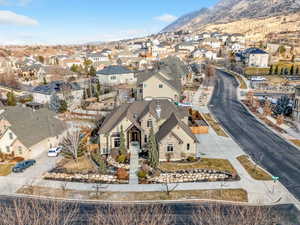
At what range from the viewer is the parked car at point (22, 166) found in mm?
32031

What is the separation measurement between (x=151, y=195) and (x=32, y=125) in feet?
84.5

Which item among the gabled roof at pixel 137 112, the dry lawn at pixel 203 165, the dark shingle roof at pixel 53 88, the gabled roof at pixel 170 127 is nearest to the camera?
the dry lawn at pixel 203 165

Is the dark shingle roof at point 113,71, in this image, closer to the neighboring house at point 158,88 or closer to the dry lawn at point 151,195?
the neighboring house at point 158,88

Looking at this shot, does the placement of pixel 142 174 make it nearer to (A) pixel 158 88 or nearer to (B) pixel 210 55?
(A) pixel 158 88

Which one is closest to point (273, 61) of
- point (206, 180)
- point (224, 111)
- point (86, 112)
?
point (224, 111)

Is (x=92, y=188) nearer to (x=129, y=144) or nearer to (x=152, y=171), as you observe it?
(x=152, y=171)

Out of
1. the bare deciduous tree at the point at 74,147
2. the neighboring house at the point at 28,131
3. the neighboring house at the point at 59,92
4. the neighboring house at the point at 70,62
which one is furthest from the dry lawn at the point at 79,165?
the neighboring house at the point at 70,62

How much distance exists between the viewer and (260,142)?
40.8m

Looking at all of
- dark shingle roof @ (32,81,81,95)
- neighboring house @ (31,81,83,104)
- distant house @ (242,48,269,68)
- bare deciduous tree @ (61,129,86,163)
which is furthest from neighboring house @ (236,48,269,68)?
bare deciduous tree @ (61,129,86,163)

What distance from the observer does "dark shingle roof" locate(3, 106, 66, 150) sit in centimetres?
3731

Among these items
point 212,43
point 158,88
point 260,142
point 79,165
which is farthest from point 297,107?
point 212,43

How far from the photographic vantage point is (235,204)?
24.5m

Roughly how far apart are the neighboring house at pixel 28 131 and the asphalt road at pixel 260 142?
3272 centimetres

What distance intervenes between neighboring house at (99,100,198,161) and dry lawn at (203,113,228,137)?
8495 millimetres
